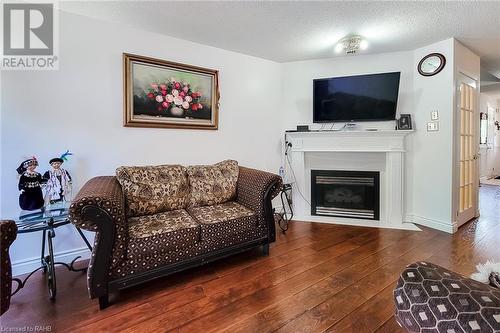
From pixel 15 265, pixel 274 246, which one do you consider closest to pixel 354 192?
pixel 274 246

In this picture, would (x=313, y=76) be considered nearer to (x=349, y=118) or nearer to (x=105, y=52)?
(x=349, y=118)

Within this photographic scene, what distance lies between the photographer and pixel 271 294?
→ 180cm

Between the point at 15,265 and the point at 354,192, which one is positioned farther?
the point at 354,192

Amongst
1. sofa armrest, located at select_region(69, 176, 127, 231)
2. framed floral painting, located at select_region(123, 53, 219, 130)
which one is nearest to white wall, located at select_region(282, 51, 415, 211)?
framed floral painting, located at select_region(123, 53, 219, 130)

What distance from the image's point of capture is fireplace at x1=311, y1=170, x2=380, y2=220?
3.48 m

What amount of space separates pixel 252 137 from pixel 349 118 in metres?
1.37

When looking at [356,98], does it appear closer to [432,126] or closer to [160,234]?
[432,126]

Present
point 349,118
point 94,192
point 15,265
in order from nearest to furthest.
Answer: point 94,192, point 15,265, point 349,118

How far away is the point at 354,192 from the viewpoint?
3.59 metres

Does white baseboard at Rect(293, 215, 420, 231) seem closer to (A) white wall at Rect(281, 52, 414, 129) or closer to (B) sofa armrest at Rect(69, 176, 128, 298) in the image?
(A) white wall at Rect(281, 52, 414, 129)

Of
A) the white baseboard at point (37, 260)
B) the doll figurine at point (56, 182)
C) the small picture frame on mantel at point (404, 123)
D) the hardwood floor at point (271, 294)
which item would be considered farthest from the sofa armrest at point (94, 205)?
the small picture frame on mantel at point (404, 123)

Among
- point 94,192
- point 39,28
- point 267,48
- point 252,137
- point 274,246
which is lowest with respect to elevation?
point 274,246

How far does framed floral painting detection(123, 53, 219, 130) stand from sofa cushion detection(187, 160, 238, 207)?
0.63 meters

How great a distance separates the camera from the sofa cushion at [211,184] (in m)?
2.55
